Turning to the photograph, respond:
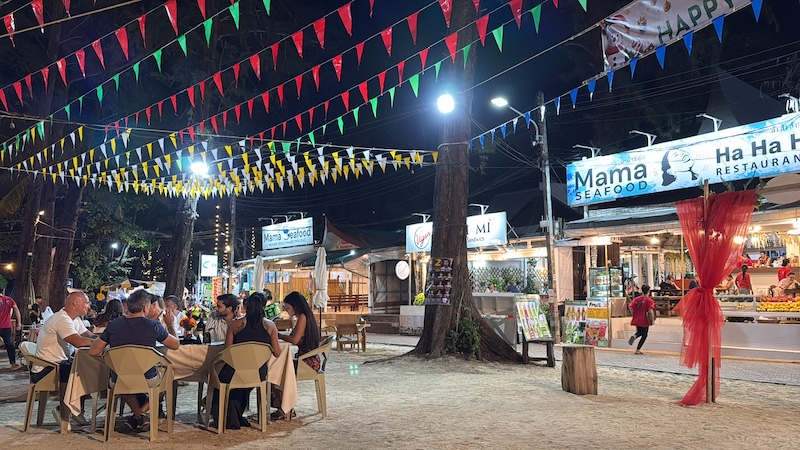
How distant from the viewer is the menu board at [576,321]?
1551 centimetres

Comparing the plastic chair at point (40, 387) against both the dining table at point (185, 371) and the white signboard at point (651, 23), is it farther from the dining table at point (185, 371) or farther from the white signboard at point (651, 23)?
the white signboard at point (651, 23)

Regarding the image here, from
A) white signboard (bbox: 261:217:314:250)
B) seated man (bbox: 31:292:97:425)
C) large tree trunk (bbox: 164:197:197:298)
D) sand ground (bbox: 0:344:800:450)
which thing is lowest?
sand ground (bbox: 0:344:800:450)

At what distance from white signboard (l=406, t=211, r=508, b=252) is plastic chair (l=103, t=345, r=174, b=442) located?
11683 mm

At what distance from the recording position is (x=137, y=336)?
5734 millimetres

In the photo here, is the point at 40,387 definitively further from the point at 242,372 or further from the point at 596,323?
the point at 596,323

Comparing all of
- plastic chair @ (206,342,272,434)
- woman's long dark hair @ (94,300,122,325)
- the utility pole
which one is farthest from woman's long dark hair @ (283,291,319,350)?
the utility pole

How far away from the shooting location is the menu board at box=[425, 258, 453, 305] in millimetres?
11852

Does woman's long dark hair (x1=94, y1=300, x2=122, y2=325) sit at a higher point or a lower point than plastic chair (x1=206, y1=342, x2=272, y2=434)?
higher

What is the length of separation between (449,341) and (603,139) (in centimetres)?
1647

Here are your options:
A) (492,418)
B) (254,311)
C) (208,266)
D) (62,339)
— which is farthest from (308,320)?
(208,266)

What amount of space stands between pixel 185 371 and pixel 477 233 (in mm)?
13359

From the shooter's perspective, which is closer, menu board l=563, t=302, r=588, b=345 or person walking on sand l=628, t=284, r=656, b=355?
person walking on sand l=628, t=284, r=656, b=355

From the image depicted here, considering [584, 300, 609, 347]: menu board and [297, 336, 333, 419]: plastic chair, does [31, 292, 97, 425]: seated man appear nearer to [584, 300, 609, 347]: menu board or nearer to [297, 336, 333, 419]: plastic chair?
[297, 336, 333, 419]: plastic chair

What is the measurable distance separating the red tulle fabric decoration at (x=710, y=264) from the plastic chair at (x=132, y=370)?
5986 millimetres
